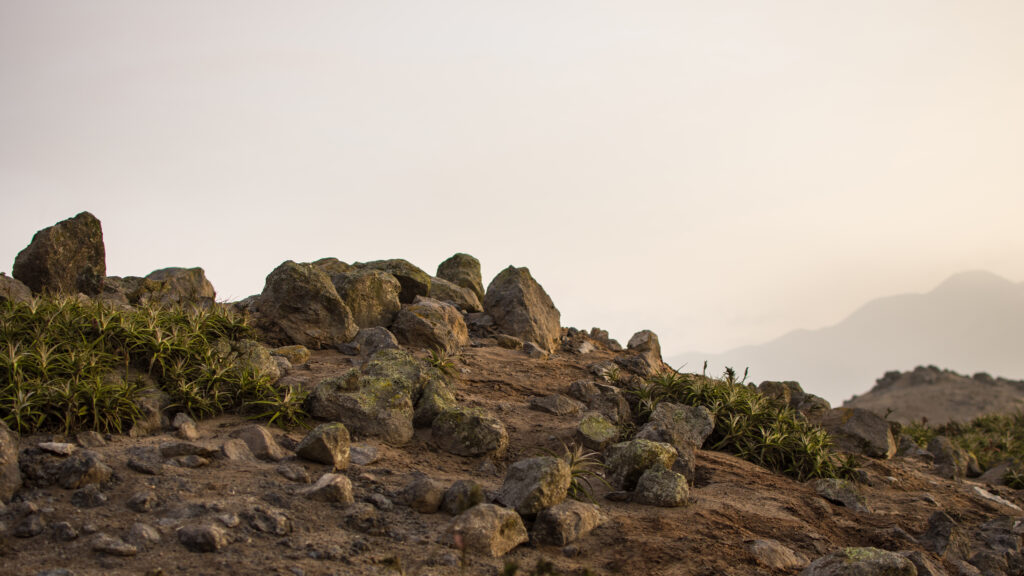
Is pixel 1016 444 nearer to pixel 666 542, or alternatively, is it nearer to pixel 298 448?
pixel 666 542

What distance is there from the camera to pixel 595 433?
7.78 meters

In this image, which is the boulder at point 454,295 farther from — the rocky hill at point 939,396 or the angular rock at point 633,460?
the rocky hill at point 939,396

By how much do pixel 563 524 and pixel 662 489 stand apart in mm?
1573

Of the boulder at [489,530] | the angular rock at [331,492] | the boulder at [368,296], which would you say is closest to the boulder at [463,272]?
the boulder at [368,296]

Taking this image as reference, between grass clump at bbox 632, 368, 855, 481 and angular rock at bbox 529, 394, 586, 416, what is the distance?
0.89 m

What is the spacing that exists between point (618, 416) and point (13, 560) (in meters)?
6.37

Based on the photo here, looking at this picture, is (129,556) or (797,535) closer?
(129,556)

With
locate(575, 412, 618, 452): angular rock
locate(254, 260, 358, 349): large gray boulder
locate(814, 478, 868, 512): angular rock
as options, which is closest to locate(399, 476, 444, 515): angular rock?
locate(575, 412, 618, 452): angular rock

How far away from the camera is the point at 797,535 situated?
657cm

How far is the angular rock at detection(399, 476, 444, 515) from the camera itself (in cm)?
559

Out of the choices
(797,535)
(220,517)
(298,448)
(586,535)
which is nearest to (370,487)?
(298,448)

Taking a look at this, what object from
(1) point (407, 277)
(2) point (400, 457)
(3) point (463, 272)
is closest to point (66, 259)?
(1) point (407, 277)

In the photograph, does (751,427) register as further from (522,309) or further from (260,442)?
(260,442)

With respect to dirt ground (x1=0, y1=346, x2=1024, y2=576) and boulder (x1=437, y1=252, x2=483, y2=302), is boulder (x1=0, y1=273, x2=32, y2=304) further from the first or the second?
boulder (x1=437, y1=252, x2=483, y2=302)
